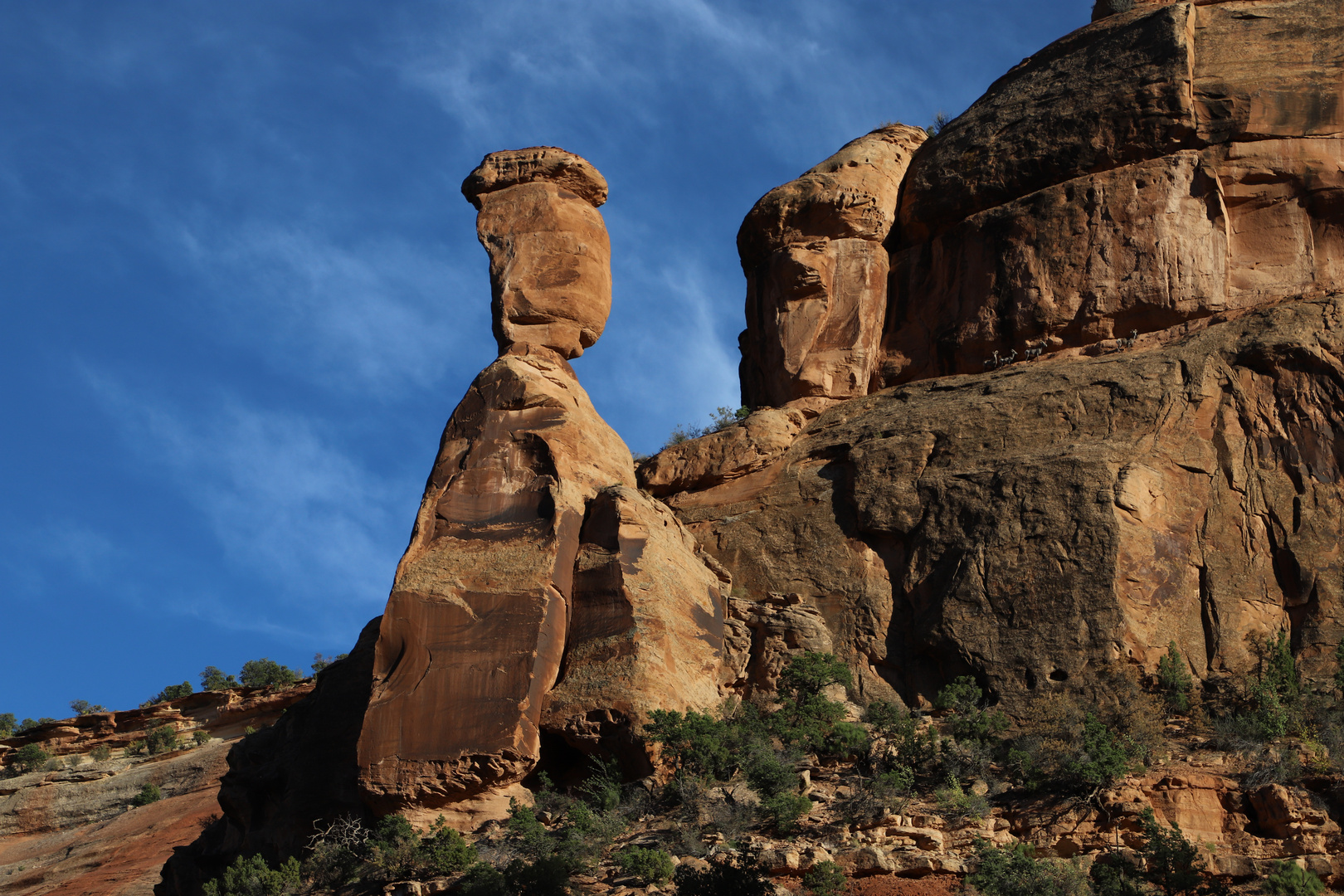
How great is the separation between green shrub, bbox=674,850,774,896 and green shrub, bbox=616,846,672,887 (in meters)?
0.24

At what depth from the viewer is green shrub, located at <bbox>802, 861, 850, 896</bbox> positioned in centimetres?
1592

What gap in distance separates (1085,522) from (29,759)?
116 feet

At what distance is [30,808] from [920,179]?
3042 centimetres

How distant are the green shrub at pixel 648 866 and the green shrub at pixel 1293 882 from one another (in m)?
6.51

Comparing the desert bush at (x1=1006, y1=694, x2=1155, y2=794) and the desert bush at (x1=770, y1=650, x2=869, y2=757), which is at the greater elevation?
the desert bush at (x1=770, y1=650, x2=869, y2=757)

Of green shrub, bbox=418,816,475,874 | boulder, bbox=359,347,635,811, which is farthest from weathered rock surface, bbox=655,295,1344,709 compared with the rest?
green shrub, bbox=418,816,475,874

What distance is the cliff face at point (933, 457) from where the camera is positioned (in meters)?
20.4

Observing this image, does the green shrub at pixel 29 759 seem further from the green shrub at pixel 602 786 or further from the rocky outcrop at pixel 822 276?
the green shrub at pixel 602 786

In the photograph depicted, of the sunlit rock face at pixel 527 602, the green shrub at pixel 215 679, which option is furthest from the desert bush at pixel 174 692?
the sunlit rock face at pixel 527 602

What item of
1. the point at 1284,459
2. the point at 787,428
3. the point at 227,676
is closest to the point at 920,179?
the point at 787,428

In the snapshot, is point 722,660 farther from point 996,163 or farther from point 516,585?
point 996,163

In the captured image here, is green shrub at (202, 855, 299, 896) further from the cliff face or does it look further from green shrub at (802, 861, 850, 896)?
green shrub at (802, 861, 850, 896)

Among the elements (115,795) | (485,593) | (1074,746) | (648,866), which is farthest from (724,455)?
(115,795)

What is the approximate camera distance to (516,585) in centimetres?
2109
